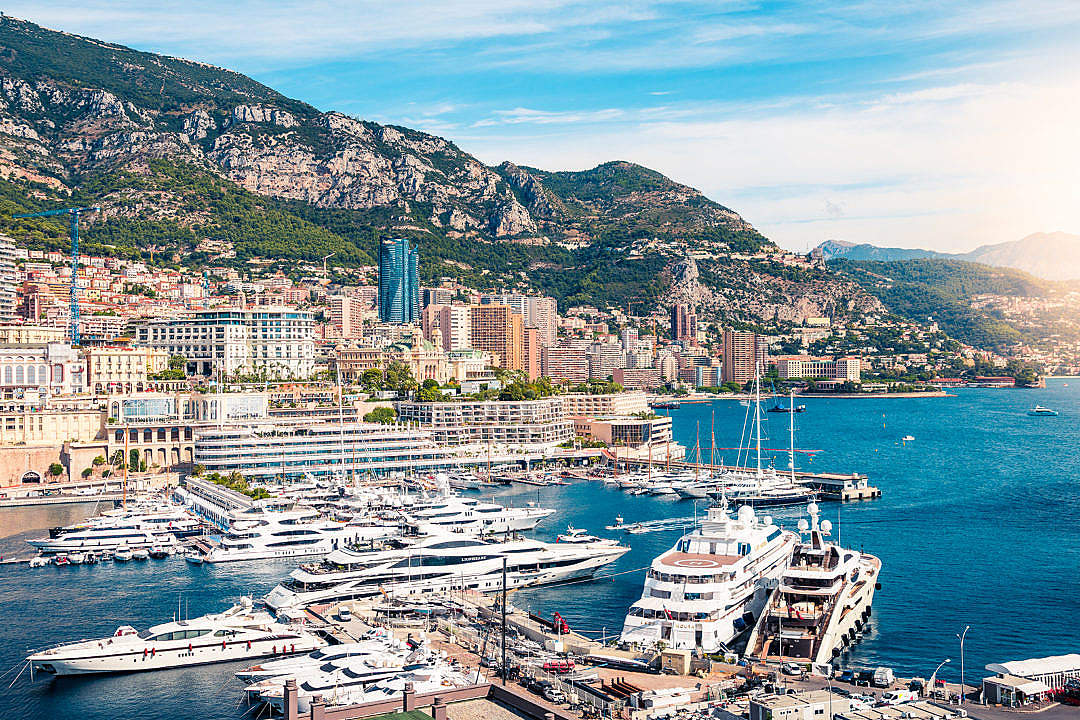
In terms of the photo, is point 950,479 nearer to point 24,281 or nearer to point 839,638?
point 839,638

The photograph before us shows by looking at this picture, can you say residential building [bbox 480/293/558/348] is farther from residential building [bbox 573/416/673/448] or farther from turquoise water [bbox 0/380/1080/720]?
turquoise water [bbox 0/380/1080/720]

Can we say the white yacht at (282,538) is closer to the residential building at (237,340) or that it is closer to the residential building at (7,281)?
the residential building at (237,340)

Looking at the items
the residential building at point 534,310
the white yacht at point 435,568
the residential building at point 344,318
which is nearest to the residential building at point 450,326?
the residential building at point 344,318

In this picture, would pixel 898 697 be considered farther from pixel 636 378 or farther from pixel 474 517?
pixel 636 378

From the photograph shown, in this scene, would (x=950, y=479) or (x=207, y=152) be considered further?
(x=207, y=152)

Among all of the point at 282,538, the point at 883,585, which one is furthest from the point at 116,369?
the point at 883,585

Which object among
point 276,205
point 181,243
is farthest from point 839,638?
point 276,205
